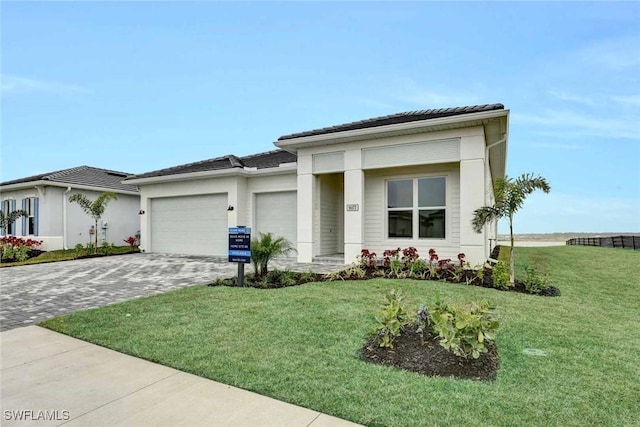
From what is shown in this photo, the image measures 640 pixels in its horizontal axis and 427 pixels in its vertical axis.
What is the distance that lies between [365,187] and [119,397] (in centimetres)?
920

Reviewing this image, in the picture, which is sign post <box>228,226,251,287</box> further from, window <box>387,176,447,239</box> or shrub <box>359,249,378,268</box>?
window <box>387,176,447,239</box>

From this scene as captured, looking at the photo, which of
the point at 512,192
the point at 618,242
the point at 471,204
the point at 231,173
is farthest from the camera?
the point at 618,242

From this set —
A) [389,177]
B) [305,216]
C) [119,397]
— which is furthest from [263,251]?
[119,397]

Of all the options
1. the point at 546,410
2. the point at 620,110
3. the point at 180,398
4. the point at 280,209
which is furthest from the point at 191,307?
the point at 620,110

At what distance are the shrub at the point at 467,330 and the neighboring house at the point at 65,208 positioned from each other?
19.0 meters

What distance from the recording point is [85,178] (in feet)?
59.1

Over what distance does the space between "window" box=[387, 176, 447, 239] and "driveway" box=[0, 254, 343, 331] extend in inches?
94.8

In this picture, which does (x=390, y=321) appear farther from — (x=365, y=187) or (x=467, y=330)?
(x=365, y=187)

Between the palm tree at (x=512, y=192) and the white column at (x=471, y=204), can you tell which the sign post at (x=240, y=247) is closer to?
the white column at (x=471, y=204)

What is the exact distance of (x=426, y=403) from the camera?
279 cm

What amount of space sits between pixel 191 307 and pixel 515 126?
1124 centimetres

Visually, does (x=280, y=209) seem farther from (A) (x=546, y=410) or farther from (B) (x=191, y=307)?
A: (A) (x=546, y=410)

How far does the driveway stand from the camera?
6043 mm

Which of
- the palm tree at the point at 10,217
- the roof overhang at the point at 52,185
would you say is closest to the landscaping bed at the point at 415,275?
the roof overhang at the point at 52,185
